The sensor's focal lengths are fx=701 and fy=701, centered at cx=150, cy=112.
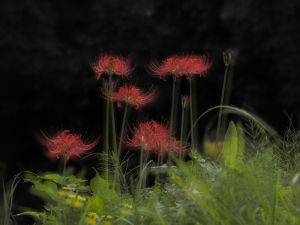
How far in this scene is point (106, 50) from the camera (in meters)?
7.14

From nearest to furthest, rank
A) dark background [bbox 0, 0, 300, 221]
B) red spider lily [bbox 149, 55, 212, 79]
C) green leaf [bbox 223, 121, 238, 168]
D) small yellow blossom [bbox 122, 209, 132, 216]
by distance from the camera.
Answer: small yellow blossom [bbox 122, 209, 132, 216] → green leaf [bbox 223, 121, 238, 168] → red spider lily [bbox 149, 55, 212, 79] → dark background [bbox 0, 0, 300, 221]

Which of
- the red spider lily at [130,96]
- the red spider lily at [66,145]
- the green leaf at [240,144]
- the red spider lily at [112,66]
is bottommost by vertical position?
the red spider lily at [66,145]

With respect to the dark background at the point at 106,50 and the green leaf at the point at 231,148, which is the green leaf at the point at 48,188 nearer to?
the green leaf at the point at 231,148

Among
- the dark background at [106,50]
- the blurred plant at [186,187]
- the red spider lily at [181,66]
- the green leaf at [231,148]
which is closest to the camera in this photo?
the blurred plant at [186,187]

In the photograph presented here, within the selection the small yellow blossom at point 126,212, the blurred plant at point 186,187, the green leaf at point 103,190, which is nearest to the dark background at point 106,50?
the blurred plant at point 186,187

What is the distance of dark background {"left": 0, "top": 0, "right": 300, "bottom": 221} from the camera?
23.0 feet

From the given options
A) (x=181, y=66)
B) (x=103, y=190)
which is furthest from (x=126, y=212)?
(x=181, y=66)

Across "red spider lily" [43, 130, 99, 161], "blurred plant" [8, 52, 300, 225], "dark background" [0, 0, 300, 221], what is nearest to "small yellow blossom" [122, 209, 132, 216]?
"blurred plant" [8, 52, 300, 225]

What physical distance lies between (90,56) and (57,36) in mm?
405

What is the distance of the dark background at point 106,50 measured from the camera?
701cm

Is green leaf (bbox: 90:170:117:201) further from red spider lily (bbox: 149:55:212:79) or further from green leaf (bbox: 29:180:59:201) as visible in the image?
red spider lily (bbox: 149:55:212:79)

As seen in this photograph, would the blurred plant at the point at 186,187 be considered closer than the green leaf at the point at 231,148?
Yes

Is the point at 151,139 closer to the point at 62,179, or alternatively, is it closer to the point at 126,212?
the point at 62,179

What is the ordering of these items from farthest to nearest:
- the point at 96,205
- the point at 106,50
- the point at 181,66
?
the point at 106,50 < the point at 181,66 < the point at 96,205
